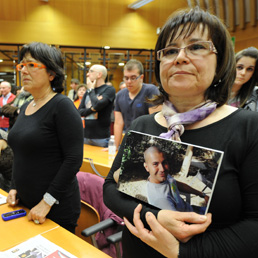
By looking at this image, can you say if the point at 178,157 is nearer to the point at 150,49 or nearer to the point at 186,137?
the point at 186,137

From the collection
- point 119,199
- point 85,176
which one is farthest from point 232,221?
point 85,176

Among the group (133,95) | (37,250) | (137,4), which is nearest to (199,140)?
(37,250)

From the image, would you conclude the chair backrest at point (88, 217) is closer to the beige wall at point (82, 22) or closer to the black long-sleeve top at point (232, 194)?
the black long-sleeve top at point (232, 194)

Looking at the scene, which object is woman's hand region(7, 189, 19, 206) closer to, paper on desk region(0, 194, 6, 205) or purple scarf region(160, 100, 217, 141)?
paper on desk region(0, 194, 6, 205)

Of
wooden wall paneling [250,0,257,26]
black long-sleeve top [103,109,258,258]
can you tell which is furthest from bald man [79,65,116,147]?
wooden wall paneling [250,0,257,26]

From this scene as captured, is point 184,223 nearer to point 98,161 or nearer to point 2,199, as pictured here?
point 2,199

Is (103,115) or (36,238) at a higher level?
(103,115)

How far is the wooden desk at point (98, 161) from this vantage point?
2391 millimetres

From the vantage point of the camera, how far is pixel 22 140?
1.25m

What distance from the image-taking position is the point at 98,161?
2496 millimetres

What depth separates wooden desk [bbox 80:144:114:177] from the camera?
7.84 feet

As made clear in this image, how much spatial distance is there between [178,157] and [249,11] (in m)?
6.99

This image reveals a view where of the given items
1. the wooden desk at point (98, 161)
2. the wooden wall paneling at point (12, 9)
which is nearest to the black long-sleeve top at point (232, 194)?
the wooden desk at point (98, 161)

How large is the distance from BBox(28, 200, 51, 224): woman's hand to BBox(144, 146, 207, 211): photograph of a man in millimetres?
754
